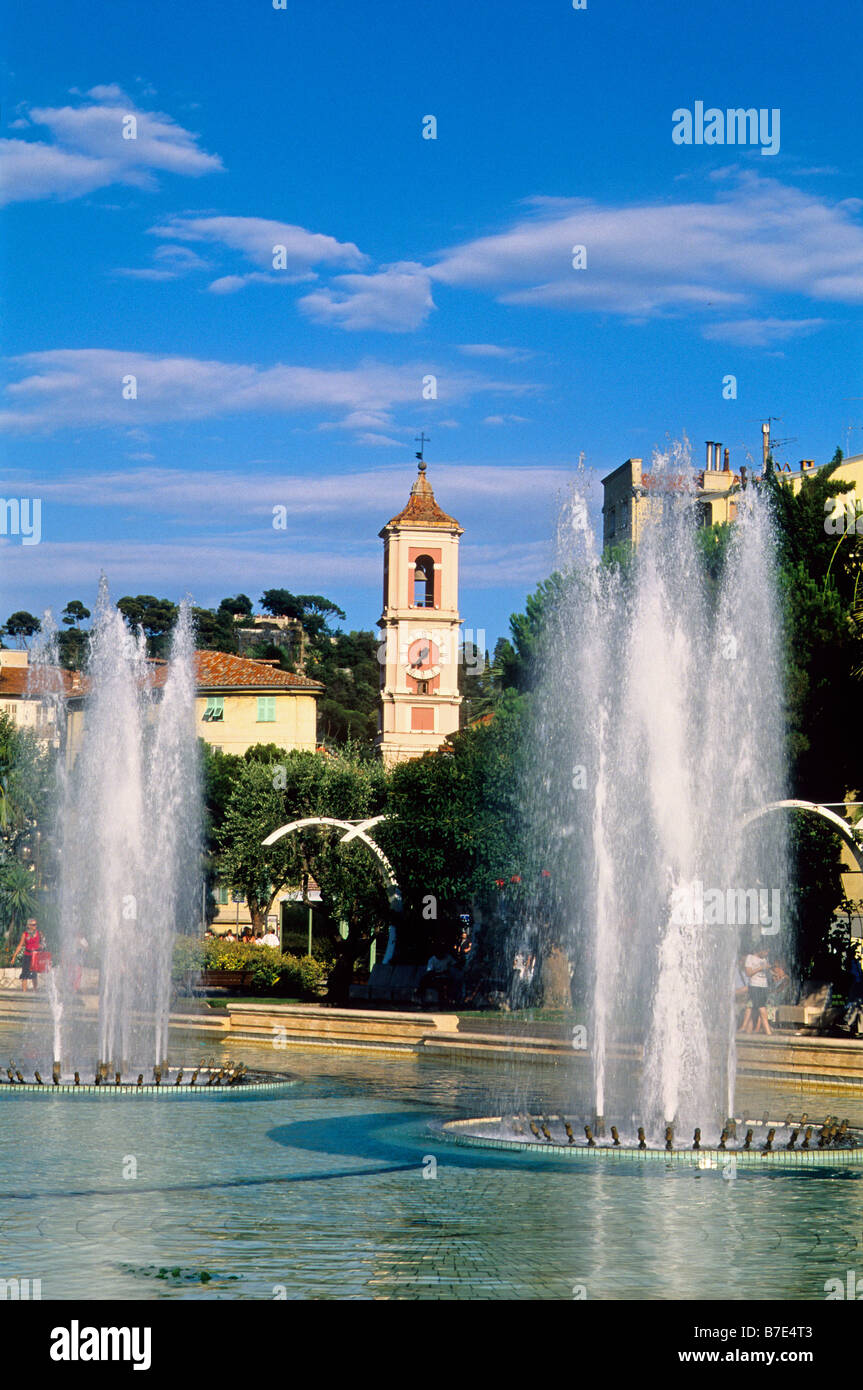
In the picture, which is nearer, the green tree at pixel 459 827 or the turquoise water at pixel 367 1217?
the turquoise water at pixel 367 1217

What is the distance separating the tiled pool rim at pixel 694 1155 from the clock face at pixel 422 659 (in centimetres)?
6445

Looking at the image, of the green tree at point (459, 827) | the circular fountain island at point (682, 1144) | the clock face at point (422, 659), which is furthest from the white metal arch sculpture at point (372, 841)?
the clock face at point (422, 659)

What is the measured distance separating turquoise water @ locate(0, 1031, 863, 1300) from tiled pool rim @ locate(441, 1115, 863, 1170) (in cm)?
41

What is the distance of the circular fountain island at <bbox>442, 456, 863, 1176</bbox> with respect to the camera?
15.1 meters

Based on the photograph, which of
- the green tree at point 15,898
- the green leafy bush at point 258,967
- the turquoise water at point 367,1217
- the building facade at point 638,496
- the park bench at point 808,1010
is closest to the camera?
the turquoise water at point 367,1217

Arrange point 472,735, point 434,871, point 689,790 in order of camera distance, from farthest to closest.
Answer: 1. point 472,735
2. point 434,871
3. point 689,790

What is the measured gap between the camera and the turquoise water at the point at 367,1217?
9.06 m

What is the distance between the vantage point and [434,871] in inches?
1256

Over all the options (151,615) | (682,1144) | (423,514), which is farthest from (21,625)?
(682,1144)

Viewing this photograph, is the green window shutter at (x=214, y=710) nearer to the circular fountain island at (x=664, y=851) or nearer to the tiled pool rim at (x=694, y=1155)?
the circular fountain island at (x=664, y=851)

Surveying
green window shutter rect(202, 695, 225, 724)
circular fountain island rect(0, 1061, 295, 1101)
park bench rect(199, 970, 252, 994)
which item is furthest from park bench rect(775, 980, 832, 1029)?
green window shutter rect(202, 695, 225, 724)
